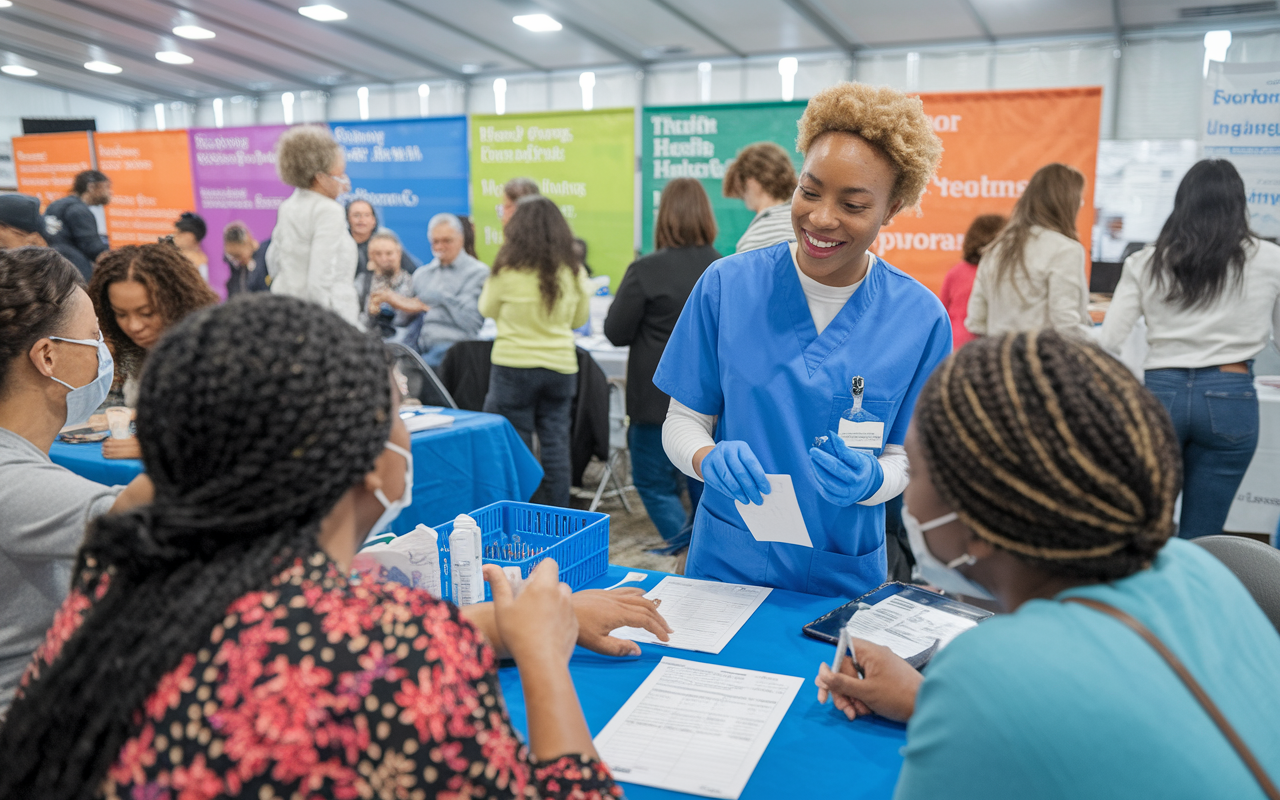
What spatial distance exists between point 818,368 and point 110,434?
2503 millimetres

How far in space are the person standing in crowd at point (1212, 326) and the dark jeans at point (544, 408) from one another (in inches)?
99.4

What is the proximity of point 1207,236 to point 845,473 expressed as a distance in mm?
2478

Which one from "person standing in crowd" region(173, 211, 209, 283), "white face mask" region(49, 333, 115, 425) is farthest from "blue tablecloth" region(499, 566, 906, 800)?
"person standing in crowd" region(173, 211, 209, 283)

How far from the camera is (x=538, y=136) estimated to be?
18.7 feet

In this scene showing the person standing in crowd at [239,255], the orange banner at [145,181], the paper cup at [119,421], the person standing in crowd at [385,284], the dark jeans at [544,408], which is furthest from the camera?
the orange banner at [145,181]

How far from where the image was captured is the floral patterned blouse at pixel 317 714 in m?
0.67

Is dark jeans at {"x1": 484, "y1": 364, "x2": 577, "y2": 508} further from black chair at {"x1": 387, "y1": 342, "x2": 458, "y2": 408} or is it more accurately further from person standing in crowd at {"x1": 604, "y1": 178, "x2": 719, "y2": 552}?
person standing in crowd at {"x1": 604, "y1": 178, "x2": 719, "y2": 552}

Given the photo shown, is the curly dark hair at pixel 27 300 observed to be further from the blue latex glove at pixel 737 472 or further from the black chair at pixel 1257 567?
the black chair at pixel 1257 567

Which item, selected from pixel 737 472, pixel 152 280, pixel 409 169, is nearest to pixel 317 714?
pixel 737 472

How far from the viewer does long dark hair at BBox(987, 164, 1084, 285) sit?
11.3ft

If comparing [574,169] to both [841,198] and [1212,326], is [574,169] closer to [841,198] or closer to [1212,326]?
[1212,326]

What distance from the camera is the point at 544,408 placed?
4062 mm

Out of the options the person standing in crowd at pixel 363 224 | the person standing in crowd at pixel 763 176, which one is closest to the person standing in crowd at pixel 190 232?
the person standing in crowd at pixel 363 224

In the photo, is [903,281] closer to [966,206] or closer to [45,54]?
[966,206]
